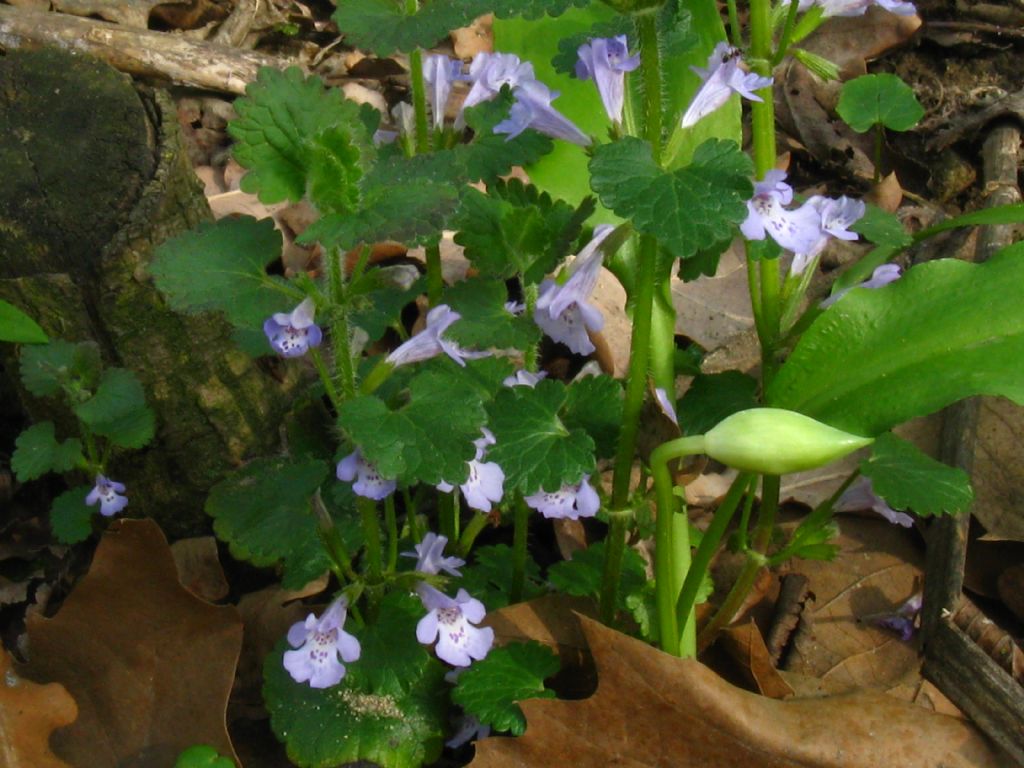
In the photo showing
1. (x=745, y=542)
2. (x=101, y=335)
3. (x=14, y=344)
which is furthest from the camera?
(x=14, y=344)

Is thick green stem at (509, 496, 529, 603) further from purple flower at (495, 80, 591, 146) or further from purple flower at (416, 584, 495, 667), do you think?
purple flower at (495, 80, 591, 146)

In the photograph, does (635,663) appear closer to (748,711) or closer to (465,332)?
(748,711)

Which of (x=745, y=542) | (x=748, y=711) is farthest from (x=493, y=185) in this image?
(x=748, y=711)

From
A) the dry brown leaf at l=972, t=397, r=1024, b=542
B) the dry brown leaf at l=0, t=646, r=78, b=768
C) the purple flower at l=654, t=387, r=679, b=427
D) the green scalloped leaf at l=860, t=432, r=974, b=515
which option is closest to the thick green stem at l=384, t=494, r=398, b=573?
the purple flower at l=654, t=387, r=679, b=427

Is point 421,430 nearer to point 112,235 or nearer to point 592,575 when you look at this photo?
point 592,575

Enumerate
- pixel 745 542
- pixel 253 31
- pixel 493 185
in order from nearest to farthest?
pixel 493 185 < pixel 745 542 < pixel 253 31

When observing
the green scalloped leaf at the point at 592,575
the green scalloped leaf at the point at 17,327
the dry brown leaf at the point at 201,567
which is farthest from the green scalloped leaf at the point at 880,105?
the green scalloped leaf at the point at 17,327

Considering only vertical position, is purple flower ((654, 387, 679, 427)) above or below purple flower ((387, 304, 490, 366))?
below

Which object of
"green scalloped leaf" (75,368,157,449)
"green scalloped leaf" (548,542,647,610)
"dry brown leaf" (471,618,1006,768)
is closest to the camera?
"dry brown leaf" (471,618,1006,768)
